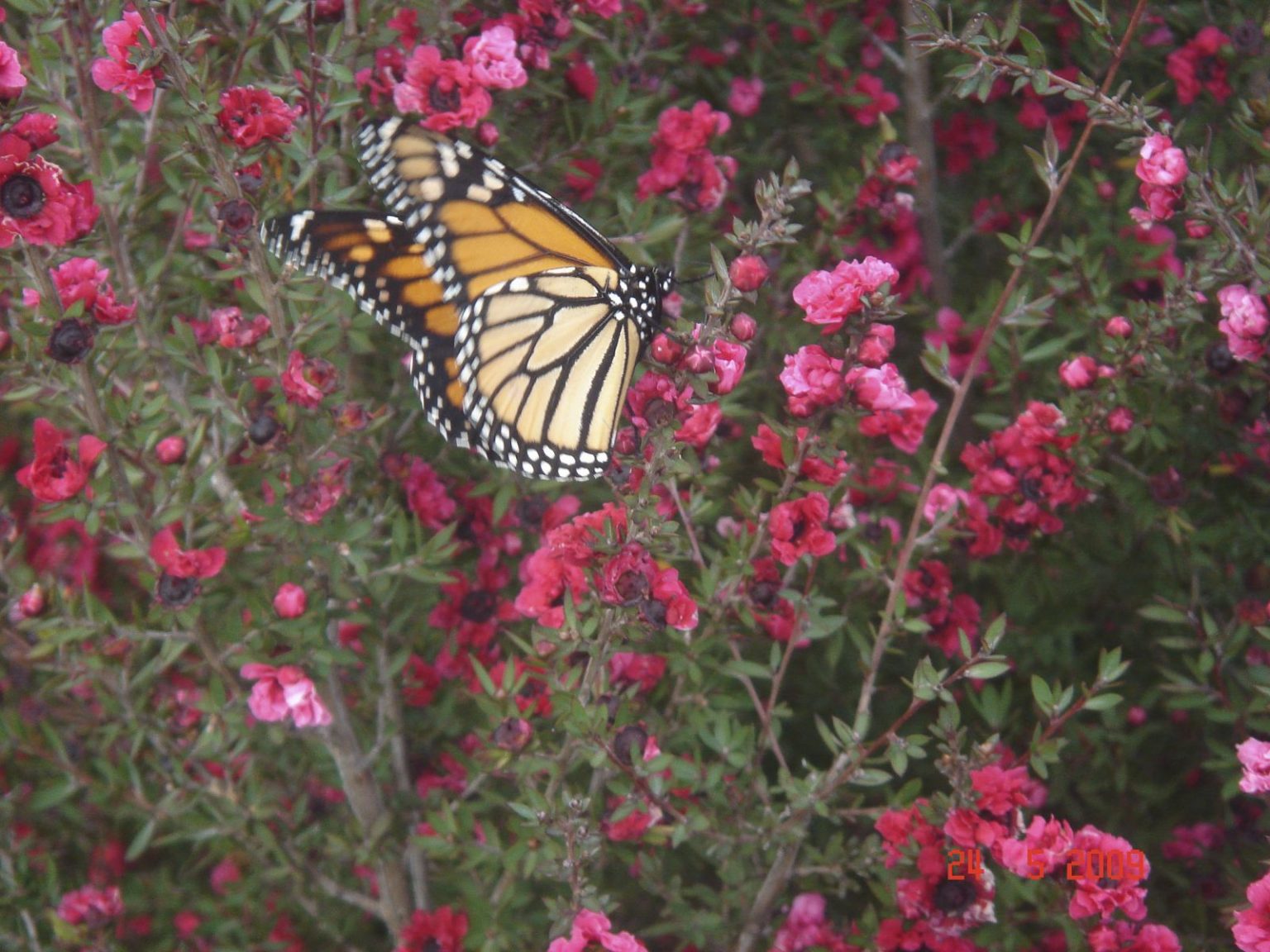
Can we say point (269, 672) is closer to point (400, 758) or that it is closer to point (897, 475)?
point (400, 758)

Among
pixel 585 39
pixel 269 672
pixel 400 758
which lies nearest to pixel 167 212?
pixel 585 39

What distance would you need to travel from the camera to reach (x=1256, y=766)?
5.62 feet

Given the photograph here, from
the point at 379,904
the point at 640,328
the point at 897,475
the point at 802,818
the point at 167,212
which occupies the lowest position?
the point at 379,904

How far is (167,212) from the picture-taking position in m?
2.62

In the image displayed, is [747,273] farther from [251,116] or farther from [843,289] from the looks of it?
[251,116]

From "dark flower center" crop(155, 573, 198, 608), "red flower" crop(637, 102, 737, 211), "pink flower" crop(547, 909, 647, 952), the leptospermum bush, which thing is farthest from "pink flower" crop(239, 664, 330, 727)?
"red flower" crop(637, 102, 737, 211)

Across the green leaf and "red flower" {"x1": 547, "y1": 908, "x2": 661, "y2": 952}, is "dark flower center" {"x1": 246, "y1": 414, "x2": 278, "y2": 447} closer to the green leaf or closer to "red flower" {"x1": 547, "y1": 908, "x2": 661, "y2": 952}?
"red flower" {"x1": 547, "y1": 908, "x2": 661, "y2": 952}

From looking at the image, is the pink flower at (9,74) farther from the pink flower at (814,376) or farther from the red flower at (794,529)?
the red flower at (794,529)

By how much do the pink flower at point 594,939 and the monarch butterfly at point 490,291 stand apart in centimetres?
70

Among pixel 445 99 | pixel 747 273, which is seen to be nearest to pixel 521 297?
pixel 445 99

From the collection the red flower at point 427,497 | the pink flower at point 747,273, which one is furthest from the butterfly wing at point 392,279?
the pink flower at point 747,273

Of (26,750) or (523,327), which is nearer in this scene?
(523,327)

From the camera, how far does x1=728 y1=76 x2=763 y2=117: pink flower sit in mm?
2811

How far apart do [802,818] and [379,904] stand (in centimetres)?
101
